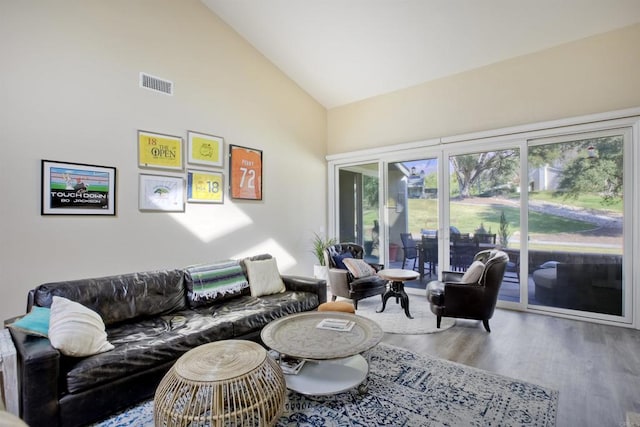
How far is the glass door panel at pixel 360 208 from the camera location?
231 inches

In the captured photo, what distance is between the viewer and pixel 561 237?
4117 millimetres

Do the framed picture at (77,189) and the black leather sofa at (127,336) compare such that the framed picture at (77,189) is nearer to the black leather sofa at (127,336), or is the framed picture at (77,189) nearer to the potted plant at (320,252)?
the black leather sofa at (127,336)

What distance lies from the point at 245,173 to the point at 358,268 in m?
2.13

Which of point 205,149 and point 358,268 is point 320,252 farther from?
point 205,149

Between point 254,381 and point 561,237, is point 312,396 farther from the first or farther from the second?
point 561,237

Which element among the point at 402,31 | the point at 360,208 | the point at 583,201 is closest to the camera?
the point at 583,201

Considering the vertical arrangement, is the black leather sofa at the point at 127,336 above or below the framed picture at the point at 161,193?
below

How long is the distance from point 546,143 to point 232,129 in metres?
4.21

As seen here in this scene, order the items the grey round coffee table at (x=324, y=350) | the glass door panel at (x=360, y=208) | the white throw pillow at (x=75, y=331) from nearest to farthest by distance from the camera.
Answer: the white throw pillow at (x=75, y=331)
the grey round coffee table at (x=324, y=350)
the glass door panel at (x=360, y=208)

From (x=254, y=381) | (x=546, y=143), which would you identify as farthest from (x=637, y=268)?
(x=254, y=381)

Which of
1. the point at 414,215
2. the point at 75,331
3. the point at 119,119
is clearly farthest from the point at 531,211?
the point at 119,119

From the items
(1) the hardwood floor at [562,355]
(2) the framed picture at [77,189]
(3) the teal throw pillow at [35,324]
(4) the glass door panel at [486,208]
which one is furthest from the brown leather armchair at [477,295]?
(2) the framed picture at [77,189]

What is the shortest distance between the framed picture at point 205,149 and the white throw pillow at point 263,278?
147cm

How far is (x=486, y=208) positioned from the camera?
15.3 feet
